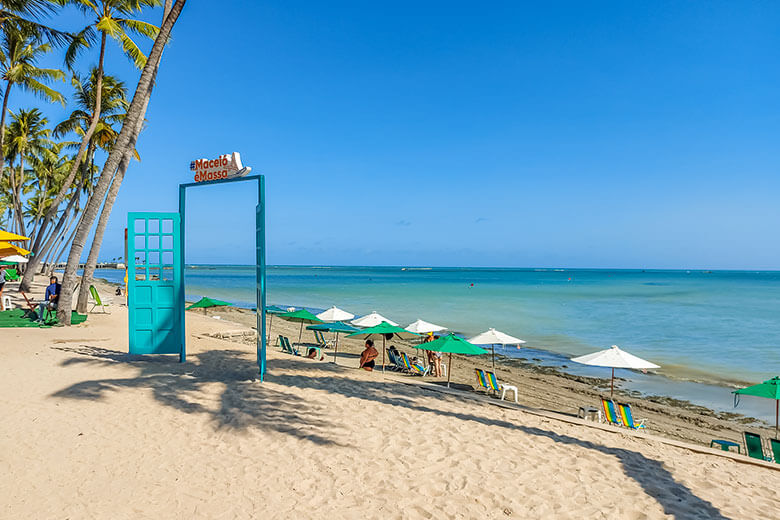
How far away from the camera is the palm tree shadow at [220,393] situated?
573cm

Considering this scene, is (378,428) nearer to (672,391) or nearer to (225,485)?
(225,485)

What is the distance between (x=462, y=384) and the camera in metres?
11.1

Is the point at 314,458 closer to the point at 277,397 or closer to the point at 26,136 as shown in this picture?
the point at 277,397

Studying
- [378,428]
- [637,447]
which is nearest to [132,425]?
[378,428]

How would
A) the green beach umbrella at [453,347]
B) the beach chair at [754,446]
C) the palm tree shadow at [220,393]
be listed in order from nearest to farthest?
1. the palm tree shadow at [220,393]
2. the beach chair at [754,446]
3. the green beach umbrella at [453,347]

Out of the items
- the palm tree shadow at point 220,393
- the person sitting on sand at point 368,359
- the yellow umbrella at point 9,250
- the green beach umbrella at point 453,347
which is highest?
the yellow umbrella at point 9,250

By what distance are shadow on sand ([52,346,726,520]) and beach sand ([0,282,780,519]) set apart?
0.12 feet

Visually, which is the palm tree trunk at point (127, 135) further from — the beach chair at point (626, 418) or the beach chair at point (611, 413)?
the beach chair at point (626, 418)

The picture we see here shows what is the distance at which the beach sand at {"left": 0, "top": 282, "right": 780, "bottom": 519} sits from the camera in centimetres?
404

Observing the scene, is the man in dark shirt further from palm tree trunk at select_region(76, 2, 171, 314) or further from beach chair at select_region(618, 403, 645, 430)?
beach chair at select_region(618, 403, 645, 430)

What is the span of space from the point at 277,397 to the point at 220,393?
0.87 metres

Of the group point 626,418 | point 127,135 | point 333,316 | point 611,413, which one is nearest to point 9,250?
point 127,135

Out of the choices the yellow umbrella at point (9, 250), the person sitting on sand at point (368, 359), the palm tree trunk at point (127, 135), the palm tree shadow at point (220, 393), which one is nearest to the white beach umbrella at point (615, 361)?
the person sitting on sand at point (368, 359)

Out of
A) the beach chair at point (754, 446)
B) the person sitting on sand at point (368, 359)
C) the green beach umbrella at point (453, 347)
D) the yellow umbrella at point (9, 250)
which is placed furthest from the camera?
the yellow umbrella at point (9, 250)
